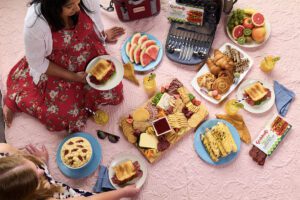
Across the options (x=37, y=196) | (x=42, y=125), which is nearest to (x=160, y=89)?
(x=42, y=125)

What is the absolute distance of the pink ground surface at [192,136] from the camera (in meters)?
1.97

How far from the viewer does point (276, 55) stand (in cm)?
229

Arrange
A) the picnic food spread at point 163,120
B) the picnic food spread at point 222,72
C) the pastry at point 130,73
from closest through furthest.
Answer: the picnic food spread at point 163,120 < the picnic food spread at point 222,72 < the pastry at point 130,73

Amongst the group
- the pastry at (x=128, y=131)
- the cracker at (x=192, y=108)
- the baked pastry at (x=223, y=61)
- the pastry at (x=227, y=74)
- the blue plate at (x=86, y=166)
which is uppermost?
the baked pastry at (x=223, y=61)

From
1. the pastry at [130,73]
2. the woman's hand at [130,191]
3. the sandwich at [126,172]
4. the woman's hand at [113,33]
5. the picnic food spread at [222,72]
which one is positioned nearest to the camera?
the woman's hand at [130,191]

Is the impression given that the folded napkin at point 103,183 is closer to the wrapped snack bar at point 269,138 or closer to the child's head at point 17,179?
the child's head at point 17,179

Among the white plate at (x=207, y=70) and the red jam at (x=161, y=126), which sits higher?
the white plate at (x=207, y=70)

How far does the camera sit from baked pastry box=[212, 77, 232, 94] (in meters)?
2.12

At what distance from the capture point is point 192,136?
2107 millimetres

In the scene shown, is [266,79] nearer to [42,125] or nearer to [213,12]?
[213,12]

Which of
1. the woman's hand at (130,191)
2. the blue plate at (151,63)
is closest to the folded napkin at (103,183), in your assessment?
the woman's hand at (130,191)

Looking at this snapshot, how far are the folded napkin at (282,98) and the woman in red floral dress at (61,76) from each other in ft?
3.26

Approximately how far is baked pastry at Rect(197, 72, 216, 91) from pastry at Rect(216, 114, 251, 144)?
7.9 inches

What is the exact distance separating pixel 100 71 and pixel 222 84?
0.76 metres
